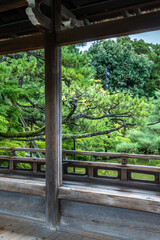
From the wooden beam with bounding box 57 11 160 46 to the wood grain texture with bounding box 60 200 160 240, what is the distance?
176 cm

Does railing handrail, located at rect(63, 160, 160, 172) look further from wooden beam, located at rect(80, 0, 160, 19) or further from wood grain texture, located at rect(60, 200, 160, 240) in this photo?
wooden beam, located at rect(80, 0, 160, 19)

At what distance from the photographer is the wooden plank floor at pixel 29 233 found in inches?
86.1

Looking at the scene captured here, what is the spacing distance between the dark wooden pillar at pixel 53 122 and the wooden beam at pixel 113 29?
13 cm

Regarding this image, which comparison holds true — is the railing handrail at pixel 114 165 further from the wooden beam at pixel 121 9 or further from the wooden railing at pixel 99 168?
the wooden beam at pixel 121 9

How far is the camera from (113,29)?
80.0 inches

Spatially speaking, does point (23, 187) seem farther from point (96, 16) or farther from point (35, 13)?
point (96, 16)

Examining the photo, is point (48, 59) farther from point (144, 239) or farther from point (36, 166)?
point (144, 239)

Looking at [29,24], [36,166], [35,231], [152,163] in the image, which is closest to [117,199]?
[35,231]

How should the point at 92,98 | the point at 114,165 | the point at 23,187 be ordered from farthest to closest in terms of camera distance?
the point at 92,98 < the point at 114,165 < the point at 23,187

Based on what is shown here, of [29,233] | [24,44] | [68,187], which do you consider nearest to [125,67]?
[24,44]

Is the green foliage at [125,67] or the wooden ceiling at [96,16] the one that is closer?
the wooden ceiling at [96,16]

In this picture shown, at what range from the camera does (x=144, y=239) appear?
79.2 inches

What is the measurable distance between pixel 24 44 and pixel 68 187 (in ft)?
5.72

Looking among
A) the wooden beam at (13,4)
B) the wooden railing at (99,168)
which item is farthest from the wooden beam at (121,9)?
the wooden railing at (99,168)
